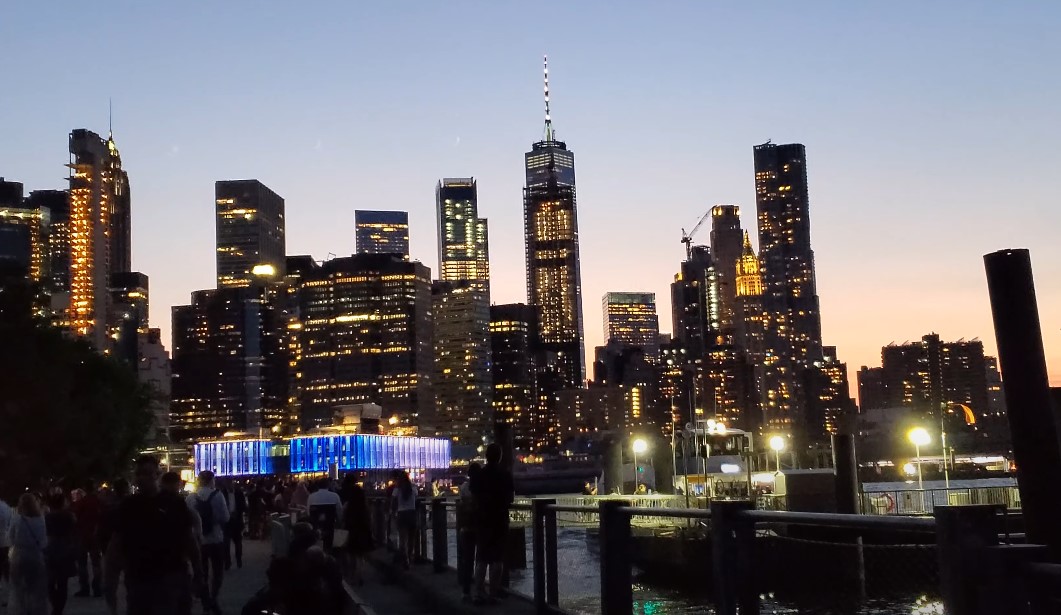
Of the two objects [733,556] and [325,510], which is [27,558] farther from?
[733,556]

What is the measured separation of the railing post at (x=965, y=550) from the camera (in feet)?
15.4

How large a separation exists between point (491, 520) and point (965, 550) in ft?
29.7

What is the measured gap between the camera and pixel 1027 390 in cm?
1451

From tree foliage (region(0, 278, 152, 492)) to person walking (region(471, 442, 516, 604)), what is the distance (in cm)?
3537

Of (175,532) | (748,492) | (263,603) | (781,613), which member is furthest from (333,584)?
(748,492)

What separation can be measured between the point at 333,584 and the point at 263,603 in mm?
471

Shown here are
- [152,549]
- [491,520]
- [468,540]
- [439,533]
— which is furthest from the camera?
[439,533]

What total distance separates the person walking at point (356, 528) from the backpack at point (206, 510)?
2393mm

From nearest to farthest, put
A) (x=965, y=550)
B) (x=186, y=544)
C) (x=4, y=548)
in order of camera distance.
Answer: (x=965, y=550) → (x=186, y=544) → (x=4, y=548)

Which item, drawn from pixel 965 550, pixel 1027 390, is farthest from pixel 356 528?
pixel 965 550

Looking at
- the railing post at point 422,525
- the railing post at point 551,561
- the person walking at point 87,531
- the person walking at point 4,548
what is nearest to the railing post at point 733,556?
the railing post at point 551,561

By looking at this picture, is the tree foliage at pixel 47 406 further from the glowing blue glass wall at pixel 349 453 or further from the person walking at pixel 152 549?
the glowing blue glass wall at pixel 349 453

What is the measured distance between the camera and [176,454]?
173375mm

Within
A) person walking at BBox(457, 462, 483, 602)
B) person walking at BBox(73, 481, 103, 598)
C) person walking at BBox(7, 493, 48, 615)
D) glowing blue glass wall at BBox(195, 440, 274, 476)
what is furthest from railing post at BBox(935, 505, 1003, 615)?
glowing blue glass wall at BBox(195, 440, 274, 476)
